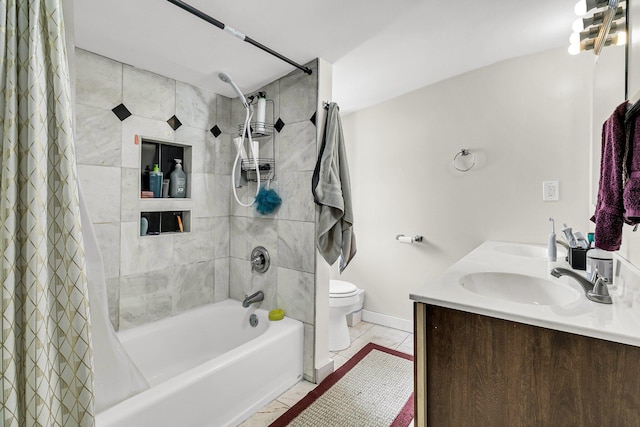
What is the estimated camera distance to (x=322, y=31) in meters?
1.67

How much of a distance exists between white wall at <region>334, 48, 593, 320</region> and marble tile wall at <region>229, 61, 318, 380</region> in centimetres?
108

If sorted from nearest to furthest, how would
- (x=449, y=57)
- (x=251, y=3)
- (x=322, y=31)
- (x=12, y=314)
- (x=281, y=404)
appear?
(x=12, y=314) < (x=251, y=3) < (x=322, y=31) < (x=281, y=404) < (x=449, y=57)

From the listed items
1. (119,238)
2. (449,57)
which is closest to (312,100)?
(449,57)

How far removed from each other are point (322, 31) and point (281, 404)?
6.90 ft

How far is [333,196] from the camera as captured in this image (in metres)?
1.87

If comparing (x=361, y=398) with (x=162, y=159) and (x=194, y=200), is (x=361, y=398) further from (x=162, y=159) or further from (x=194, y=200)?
(x=162, y=159)

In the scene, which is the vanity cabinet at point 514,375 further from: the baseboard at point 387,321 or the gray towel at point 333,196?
the baseboard at point 387,321

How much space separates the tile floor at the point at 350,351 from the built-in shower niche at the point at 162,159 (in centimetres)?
146

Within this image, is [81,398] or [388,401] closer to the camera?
[81,398]

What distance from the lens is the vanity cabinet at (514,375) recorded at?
0.82 metres

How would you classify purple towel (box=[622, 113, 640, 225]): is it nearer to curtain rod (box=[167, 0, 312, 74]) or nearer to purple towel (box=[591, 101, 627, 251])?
→ purple towel (box=[591, 101, 627, 251])

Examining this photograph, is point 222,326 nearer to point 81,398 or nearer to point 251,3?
point 81,398

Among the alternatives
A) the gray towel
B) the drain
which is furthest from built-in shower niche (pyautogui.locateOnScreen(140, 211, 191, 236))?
the gray towel

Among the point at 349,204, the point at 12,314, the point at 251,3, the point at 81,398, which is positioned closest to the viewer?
the point at 12,314
